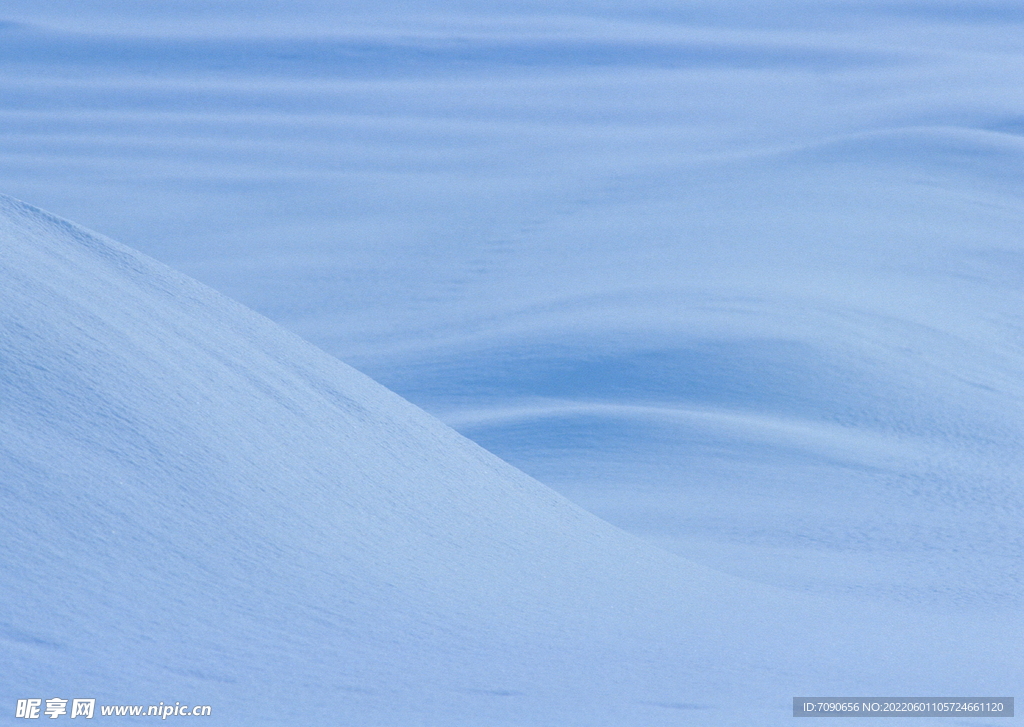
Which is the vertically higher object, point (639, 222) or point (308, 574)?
point (639, 222)

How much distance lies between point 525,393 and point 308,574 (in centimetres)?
213

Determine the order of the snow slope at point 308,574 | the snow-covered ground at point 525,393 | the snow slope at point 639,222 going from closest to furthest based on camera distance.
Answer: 1. the snow slope at point 308,574
2. the snow-covered ground at point 525,393
3. the snow slope at point 639,222

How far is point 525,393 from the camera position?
380 centimetres

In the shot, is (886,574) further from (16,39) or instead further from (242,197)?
(16,39)

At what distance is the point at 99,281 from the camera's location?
221 cm

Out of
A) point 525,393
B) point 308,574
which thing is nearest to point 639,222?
point 525,393

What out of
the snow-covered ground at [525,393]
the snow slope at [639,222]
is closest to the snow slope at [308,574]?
the snow-covered ground at [525,393]

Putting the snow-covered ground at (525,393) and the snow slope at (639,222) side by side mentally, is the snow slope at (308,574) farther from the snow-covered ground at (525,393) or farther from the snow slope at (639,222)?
the snow slope at (639,222)

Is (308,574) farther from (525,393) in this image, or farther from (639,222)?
(639,222)

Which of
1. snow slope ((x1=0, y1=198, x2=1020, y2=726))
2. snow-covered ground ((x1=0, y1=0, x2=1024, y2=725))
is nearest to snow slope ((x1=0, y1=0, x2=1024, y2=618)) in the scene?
snow-covered ground ((x1=0, y1=0, x2=1024, y2=725))

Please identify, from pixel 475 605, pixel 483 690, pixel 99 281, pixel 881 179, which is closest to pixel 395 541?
pixel 475 605

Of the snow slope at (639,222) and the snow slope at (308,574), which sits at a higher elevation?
the snow slope at (639,222)

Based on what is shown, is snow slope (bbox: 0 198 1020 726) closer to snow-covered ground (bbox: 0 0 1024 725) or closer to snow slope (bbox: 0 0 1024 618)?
snow-covered ground (bbox: 0 0 1024 725)

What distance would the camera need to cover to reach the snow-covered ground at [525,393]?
62.9 inches
